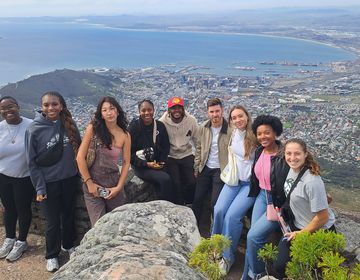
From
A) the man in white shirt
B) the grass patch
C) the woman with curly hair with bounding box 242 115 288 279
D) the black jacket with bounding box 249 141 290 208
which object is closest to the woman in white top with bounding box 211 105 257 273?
the woman with curly hair with bounding box 242 115 288 279

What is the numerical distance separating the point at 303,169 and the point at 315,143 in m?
22.7

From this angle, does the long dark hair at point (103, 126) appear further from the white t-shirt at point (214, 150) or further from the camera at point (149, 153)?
the white t-shirt at point (214, 150)

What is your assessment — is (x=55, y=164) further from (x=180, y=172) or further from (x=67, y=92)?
(x=67, y=92)

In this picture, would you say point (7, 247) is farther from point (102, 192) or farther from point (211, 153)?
point (211, 153)

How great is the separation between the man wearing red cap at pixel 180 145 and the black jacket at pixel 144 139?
6.7 inches

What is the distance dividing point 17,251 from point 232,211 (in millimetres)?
2793

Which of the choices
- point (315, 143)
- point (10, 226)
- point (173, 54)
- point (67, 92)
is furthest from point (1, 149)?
point (173, 54)

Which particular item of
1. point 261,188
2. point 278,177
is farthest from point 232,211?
point 278,177

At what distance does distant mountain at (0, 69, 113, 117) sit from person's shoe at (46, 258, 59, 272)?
2773 centimetres

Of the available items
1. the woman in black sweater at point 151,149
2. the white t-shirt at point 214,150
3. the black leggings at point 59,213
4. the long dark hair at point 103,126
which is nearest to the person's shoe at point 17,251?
the black leggings at point 59,213

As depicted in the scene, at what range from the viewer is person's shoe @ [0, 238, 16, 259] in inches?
198

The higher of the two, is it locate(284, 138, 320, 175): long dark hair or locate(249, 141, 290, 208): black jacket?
locate(284, 138, 320, 175): long dark hair

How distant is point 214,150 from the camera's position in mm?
5098

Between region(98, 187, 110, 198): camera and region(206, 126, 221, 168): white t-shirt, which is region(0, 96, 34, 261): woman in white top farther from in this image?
region(206, 126, 221, 168): white t-shirt
